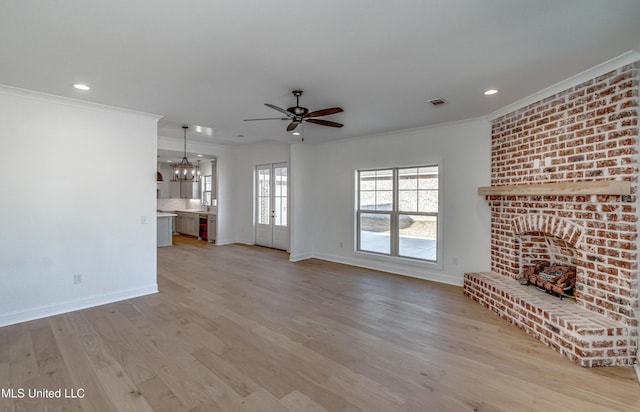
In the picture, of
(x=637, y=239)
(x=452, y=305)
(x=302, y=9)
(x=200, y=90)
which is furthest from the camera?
(x=452, y=305)

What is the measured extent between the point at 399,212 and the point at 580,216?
2835 millimetres

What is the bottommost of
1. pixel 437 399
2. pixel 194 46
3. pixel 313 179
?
pixel 437 399

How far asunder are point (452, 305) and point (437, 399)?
2057 millimetres

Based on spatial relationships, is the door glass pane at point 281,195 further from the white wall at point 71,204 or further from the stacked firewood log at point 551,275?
the stacked firewood log at point 551,275

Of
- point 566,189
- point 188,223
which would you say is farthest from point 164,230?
point 566,189

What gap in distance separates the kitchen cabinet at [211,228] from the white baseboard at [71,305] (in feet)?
14.1

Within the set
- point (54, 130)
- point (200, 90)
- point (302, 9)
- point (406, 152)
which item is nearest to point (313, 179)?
point (406, 152)

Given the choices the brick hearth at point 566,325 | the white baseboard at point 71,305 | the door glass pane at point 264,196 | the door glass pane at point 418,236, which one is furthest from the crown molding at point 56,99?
the brick hearth at point 566,325

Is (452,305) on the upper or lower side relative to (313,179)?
lower

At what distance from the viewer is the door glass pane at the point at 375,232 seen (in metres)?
5.85

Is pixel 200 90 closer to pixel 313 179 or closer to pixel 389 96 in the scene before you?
pixel 389 96

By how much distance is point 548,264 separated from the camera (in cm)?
392

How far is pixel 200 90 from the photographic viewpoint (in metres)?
3.40

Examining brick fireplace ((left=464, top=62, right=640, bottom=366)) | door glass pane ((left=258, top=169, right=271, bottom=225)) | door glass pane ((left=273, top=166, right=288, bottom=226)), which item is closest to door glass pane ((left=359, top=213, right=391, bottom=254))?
brick fireplace ((left=464, top=62, right=640, bottom=366))
